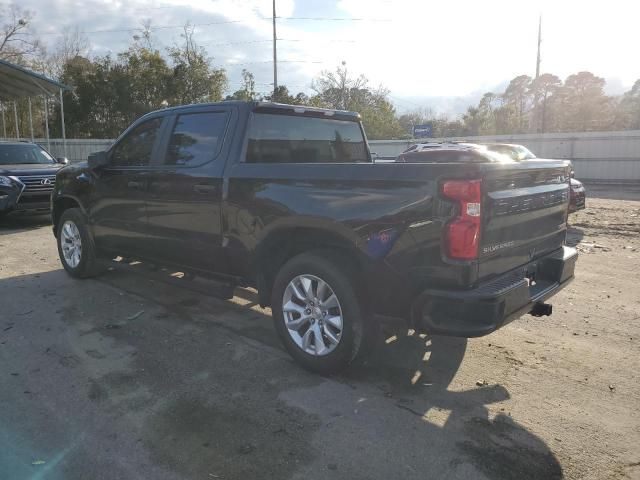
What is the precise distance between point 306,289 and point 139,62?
3248 cm

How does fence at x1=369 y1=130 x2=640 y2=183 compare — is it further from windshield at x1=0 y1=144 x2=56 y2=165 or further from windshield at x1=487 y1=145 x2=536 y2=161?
Answer: windshield at x1=0 y1=144 x2=56 y2=165

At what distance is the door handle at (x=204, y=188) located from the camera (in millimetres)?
4336

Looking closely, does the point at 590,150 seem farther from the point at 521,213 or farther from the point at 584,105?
the point at 584,105

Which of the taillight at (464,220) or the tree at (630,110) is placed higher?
the tree at (630,110)

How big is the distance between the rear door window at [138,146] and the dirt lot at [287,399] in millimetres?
1532

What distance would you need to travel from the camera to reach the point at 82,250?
6.17 metres

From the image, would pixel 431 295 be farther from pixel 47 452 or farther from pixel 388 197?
pixel 47 452

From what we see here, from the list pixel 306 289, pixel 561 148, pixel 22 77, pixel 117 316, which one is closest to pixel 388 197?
pixel 306 289

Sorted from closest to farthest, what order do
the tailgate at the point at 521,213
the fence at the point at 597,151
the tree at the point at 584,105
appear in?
the tailgate at the point at 521,213
the fence at the point at 597,151
the tree at the point at 584,105

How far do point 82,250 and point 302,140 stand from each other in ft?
10.7

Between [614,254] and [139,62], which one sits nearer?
[614,254]

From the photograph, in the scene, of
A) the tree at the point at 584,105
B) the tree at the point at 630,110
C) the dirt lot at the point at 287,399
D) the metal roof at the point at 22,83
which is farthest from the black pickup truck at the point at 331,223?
the tree at the point at 630,110

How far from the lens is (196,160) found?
460cm

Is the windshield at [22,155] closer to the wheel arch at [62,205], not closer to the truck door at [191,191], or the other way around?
the wheel arch at [62,205]
